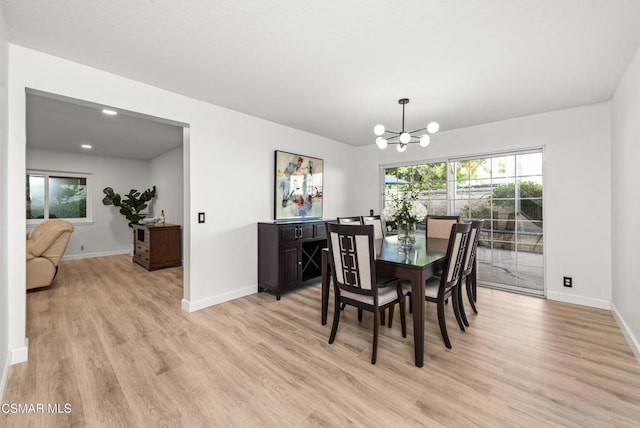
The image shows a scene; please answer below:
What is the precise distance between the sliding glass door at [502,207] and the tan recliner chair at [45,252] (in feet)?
18.8

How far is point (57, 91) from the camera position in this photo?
7.34 ft

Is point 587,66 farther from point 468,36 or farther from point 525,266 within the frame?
point 525,266

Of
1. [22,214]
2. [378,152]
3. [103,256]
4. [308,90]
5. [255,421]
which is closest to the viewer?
[255,421]

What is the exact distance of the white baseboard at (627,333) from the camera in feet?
7.02

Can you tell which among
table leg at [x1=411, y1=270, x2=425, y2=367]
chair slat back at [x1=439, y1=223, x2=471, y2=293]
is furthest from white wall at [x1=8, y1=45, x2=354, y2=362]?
chair slat back at [x1=439, y1=223, x2=471, y2=293]

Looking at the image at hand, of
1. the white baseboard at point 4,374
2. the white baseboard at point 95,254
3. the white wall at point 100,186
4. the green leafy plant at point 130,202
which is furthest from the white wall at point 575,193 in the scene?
the white baseboard at point 95,254

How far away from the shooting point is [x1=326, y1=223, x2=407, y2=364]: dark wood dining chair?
2.08 meters

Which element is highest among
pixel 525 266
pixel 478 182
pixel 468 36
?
pixel 468 36

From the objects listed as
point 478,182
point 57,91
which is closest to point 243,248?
point 57,91

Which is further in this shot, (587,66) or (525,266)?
(525,266)

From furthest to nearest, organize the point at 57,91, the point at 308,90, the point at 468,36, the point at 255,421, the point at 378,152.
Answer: the point at 378,152
the point at 308,90
the point at 57,91
the point at 468,36
the point at 255,421

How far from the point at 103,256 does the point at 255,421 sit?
681 centimetres

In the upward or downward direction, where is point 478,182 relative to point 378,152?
downward

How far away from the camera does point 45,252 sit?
3.90m
